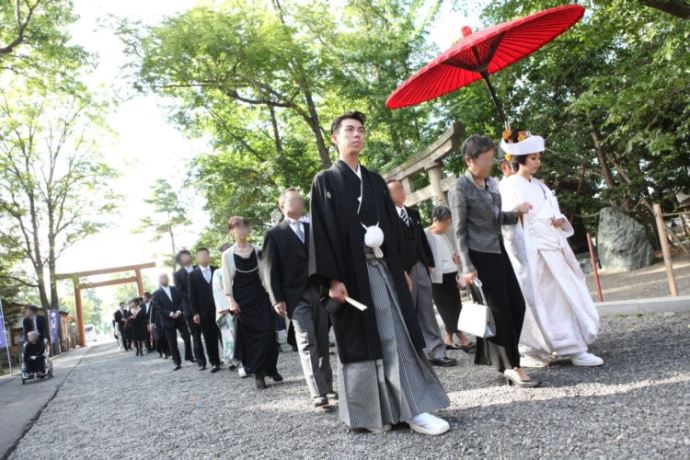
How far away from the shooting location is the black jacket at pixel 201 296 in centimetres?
864

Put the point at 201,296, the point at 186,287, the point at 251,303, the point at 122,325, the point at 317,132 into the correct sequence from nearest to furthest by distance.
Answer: the point at 251,303, the point at 201,296, the point at 186,287, the point at 317,132, the point at 122,325

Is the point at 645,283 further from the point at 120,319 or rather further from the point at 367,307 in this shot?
the point at 120,319

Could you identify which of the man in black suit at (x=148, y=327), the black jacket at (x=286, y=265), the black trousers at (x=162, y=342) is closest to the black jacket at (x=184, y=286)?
the black trousers at (x=162, y=342)

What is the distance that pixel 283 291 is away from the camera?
5.14 meters

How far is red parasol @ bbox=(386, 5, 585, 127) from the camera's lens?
199 inches

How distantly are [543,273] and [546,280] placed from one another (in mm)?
67

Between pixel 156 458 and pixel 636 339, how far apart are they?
4.45 metres

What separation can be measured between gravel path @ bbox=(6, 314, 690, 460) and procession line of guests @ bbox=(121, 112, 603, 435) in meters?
0.24

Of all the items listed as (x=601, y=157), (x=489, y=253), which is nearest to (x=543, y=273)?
(x=489, y=253)

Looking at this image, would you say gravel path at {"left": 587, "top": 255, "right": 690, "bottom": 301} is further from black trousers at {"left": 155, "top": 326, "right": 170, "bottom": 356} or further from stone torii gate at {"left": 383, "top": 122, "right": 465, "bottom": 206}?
black trousers at {"left": 155, "top": 326, "right": 170, "bottom": 356}

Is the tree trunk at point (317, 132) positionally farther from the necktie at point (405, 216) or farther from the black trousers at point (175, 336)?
the necktie at point (405, 216)

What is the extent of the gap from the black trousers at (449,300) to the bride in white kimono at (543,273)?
171 centimetres

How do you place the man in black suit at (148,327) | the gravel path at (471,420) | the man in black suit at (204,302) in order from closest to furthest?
the gravel path at (471,420)
the man in black suit at (204,302)
the man in black suit at (148,327)

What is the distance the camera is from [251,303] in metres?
6.51
